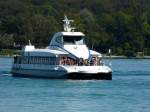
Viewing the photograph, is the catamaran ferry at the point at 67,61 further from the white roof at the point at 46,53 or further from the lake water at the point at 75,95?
the lake water at the point at 75,95

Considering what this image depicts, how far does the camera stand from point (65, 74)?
11238cm

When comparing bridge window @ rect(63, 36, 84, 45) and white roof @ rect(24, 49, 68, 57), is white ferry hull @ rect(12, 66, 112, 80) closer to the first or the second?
white roof @ rect(24, 49, 68, 57)

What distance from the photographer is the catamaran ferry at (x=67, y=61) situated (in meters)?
112

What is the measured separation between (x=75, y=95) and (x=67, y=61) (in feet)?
75.9

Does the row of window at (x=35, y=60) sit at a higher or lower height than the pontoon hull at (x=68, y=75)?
higher

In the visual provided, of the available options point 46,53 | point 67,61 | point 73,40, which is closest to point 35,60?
point 46,53

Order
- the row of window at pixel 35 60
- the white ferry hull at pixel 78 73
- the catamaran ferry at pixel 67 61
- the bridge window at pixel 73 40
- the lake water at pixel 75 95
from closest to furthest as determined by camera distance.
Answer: the lake water at pixel 75 95, the white ferry hull at pixel 78 73, the catamaran ferry at pixel 67 61, the row of window at pixel 35 60, the bridge window at pixel 73 40

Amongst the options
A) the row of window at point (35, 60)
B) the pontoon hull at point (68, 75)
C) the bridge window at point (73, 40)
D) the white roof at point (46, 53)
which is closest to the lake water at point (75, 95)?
the pontoon hull at point (68, 75)

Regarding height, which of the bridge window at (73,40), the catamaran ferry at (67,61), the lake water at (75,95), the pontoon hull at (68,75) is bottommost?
the lake water at (75,95)

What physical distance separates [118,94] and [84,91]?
485 centimetres

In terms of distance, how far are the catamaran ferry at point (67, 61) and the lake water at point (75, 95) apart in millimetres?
1297

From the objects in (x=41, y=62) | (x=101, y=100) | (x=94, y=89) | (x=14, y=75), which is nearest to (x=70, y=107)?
(x=101, y=100)

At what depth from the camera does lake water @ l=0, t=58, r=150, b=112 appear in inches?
3078

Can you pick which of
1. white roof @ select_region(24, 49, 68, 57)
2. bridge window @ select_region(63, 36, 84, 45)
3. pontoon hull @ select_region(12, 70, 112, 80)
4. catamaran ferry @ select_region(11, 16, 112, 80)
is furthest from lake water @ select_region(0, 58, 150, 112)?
bridge window @ select_region(63, 36, 84, 45)
